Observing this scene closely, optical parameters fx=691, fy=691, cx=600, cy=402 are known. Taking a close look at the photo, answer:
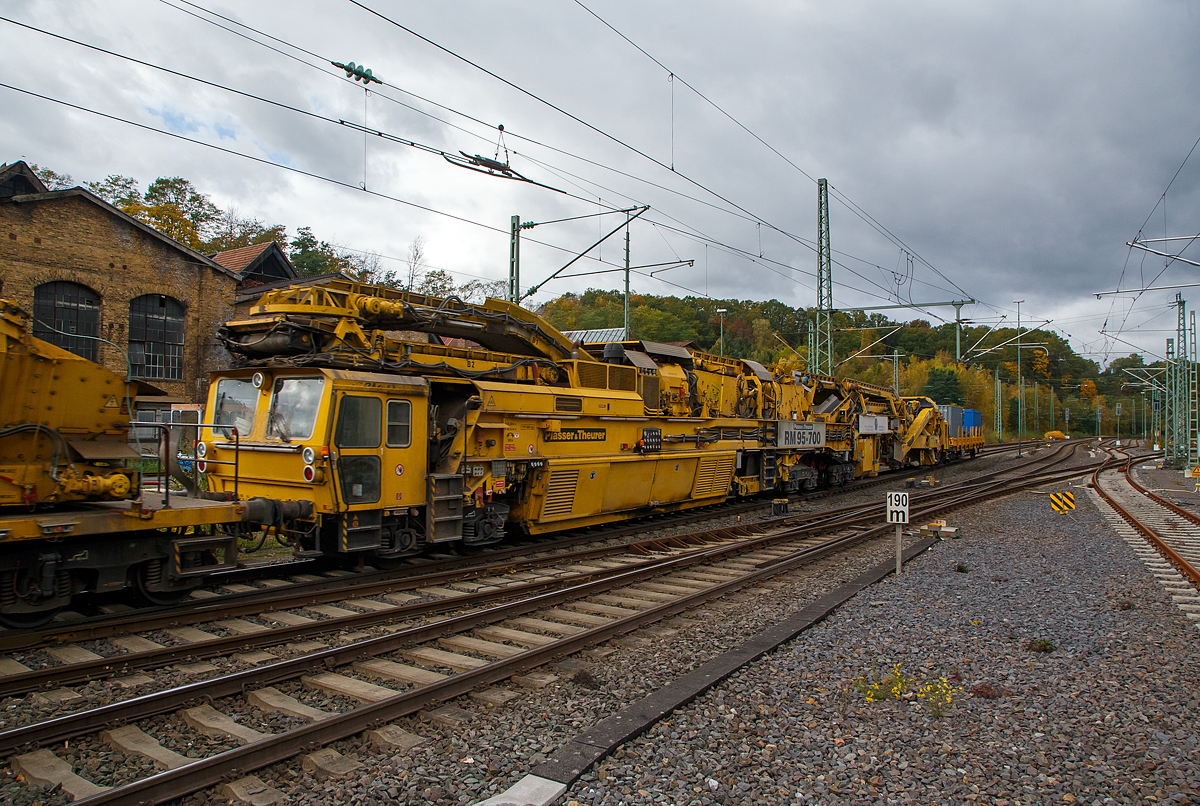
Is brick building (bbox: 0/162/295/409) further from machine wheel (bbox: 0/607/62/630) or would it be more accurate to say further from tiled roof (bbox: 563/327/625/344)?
machine wheel (bbox: 0/607/62/630)

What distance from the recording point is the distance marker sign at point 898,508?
992cm

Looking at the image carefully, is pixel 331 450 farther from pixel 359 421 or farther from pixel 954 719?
pixel 954 719

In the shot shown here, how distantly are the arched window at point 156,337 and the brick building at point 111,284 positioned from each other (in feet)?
0.08

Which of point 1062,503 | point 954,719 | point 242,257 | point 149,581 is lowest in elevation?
point 954,719

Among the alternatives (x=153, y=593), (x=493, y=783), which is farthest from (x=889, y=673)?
(x=153, y=593)

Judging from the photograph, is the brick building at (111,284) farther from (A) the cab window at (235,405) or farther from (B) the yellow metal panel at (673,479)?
(B) the yellow metal panel at (673,479)

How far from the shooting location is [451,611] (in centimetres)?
748

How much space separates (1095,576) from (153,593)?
11908 mm

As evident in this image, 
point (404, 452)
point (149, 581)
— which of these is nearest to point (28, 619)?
point (149, 581)

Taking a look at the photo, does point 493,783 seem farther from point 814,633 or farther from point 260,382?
point 260,382

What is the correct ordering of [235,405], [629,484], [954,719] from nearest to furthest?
[954,719] → [235,405] → [629,484]

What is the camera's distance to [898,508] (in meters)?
10.0

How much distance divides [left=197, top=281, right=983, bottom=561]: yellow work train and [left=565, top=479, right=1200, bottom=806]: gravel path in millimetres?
5034

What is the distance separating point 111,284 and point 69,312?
1.26 metres
